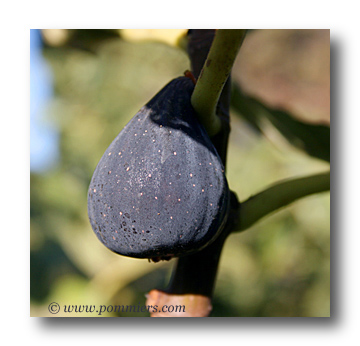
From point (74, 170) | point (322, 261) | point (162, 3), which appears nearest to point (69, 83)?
point (74, 170)

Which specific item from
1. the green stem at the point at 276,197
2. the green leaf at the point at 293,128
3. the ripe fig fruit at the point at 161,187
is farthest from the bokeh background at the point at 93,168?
the ripe fig fruit at the point at 161,187

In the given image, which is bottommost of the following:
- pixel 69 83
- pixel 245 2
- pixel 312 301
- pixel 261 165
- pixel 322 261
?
pixel 312 301

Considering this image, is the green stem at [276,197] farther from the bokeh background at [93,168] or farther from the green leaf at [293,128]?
the bokeh background at [93,168]

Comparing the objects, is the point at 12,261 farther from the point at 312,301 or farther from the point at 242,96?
the point at 312,301

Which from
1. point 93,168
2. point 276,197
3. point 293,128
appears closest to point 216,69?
point 276,197

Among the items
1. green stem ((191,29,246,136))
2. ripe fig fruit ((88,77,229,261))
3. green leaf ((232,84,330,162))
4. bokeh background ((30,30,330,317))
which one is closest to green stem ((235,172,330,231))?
ripe fig fruit ((88,77,229,261))

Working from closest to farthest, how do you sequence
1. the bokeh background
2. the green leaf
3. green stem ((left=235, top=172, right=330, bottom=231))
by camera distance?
green stem ((left=235, top=172, right=330, bottom=231)) → the green leaf → the bokeh background

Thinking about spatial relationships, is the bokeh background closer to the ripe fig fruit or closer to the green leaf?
the green leaf
